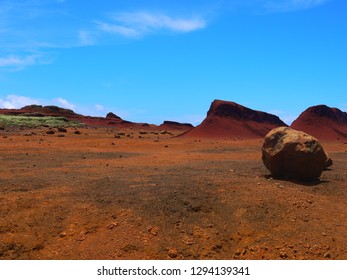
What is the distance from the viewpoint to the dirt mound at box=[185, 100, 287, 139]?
40.4 m

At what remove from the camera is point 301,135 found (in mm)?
11055

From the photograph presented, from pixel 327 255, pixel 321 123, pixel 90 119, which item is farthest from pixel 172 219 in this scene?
pixel 90 119

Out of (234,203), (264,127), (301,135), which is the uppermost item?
(264,127)

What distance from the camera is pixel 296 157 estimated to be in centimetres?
1080

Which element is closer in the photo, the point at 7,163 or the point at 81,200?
the point at 81,200

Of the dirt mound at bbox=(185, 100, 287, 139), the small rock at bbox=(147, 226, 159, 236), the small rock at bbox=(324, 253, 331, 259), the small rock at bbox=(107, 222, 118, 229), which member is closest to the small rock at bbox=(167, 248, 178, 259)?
the small rock at bbox=(147, 226, 159, 236)

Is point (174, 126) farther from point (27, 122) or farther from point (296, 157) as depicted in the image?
point (296, 157)

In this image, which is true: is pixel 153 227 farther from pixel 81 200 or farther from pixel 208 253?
pixel 81 200

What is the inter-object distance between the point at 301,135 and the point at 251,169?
9.63 ft

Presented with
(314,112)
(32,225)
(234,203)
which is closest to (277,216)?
(234,203)

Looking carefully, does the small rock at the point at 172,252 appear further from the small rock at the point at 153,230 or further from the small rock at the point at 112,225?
the small rock at the point at 112,225

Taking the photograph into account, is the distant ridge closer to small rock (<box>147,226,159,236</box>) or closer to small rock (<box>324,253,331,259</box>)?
small rock (<box>147,226,159,236</box>)

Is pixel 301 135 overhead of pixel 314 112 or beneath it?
beneath

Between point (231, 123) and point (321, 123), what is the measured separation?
9465mm
